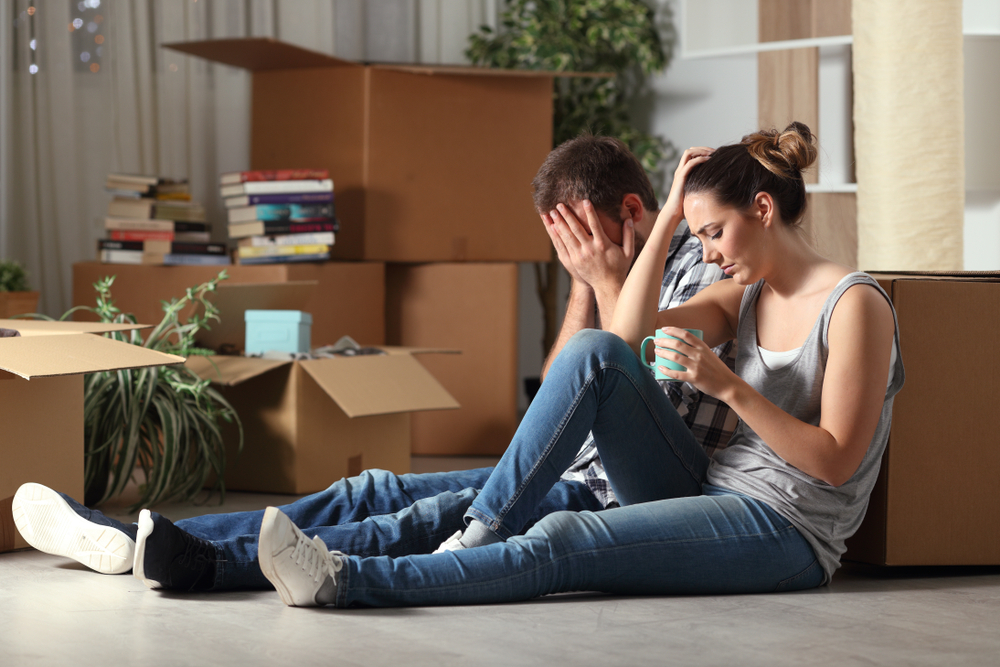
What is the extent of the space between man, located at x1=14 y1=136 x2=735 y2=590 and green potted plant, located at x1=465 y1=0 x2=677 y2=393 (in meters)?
1.83

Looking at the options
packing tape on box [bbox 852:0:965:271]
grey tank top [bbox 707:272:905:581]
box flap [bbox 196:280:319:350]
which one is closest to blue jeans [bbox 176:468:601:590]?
grey tank top [bbox 707:272:905:581]

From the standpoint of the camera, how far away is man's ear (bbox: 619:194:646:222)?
1.75 metres

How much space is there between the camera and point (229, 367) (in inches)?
94.5

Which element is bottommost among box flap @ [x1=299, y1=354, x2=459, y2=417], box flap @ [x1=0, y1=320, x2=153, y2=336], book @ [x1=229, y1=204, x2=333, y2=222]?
box flap @ [x1=299, y1=354, x2=459, y2=417]

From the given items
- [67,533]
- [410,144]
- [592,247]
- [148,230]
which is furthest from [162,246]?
[592,247]

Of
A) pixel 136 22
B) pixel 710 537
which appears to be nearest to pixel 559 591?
pixel 710 537

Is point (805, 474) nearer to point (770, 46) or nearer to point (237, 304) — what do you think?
point (237, 304)

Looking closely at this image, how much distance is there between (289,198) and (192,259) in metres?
0.32

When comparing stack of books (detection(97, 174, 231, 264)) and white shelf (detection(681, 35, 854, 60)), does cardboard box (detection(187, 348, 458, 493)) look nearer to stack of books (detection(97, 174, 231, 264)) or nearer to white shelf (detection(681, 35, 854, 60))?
stack of books (detection(97, 174, 231, 264))

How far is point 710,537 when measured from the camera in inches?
55.0

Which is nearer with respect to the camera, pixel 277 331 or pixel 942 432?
pixel 942 432

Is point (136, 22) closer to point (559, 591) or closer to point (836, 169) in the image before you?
point (836, 169)

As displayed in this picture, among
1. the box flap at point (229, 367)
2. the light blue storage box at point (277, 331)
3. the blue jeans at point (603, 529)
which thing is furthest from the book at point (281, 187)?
the blue jeans at point (603, 529)

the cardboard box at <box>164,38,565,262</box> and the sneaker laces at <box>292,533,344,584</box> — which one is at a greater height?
the cardboard box at <box>164,38,565,262</box>
